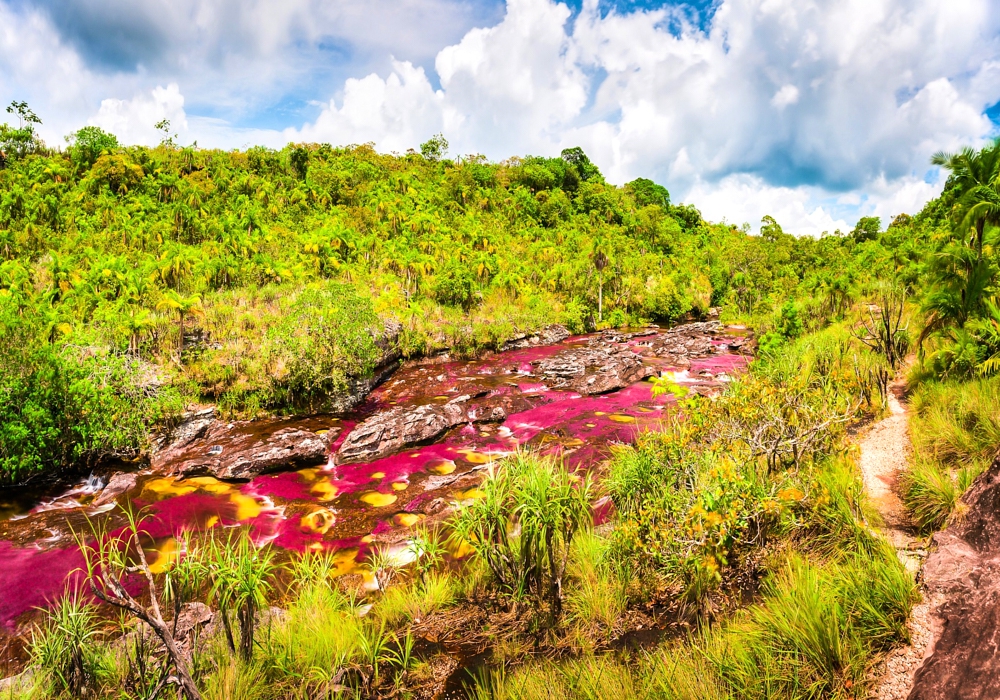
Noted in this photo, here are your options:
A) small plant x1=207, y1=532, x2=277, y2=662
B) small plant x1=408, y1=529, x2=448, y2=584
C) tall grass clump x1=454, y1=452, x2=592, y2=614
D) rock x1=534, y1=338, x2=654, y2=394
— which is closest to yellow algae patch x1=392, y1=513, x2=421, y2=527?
small plant x1=408, y1=529, x2=448, y2=584

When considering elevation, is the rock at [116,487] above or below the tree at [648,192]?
below

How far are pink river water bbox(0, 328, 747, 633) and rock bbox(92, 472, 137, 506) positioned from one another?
0.66ft

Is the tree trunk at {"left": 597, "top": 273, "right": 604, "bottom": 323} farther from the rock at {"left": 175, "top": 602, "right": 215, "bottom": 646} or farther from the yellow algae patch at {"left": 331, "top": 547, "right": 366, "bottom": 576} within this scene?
the rock at {"left": 175, "top": 602, "right": 215, "bottom": 646}

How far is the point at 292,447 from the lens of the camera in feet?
42.0

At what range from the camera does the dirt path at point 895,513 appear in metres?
3.71

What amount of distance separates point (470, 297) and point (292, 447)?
2097 cm

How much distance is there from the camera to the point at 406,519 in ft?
32.1

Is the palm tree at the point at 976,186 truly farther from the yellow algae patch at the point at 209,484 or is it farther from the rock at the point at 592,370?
the yellow algae patch at the point at 209,484

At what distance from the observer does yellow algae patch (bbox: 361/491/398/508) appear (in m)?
10.5

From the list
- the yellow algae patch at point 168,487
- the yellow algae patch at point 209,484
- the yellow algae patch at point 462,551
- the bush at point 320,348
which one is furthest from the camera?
the bush at point 320,348

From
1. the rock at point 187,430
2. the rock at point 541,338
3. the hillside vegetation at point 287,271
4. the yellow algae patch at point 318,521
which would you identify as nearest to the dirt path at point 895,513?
the yellow algae patch at point 318,521

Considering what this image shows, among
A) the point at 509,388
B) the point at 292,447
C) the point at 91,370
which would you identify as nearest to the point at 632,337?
the point at 509,388

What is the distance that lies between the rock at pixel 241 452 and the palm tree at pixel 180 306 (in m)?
5.38

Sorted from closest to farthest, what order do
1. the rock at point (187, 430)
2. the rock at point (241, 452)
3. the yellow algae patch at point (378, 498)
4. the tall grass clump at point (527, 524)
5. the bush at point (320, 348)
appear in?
the tall grass clump at point (527, 524) < the yellow algae patch at point (378, 498) < the rock at point (241, 452) < the rock at point (187, 430) < the bush at point (320, 348)
